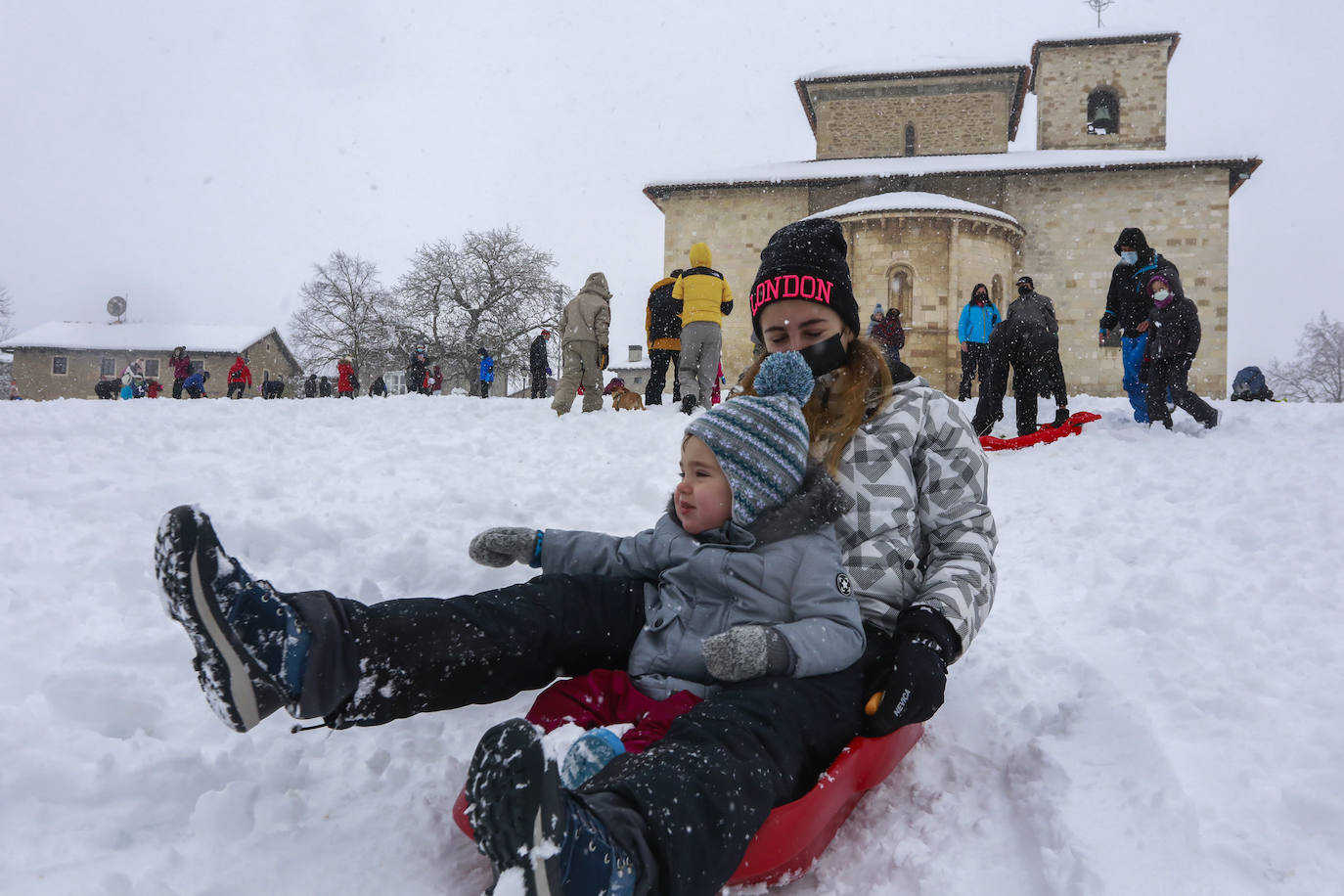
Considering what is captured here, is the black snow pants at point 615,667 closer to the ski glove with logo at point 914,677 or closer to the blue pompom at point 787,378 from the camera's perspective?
the ski glove with logo at point 914,677

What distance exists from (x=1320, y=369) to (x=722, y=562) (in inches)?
2153

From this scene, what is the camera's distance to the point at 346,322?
39.7m

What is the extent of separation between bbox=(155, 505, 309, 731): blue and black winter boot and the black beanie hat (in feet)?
5.65

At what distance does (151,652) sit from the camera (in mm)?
2506

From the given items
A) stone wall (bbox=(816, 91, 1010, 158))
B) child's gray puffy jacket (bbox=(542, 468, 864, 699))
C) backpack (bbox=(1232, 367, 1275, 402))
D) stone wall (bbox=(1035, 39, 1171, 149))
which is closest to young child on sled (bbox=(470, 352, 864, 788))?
child's gray puffy jacket (bbox=(542, 468, 864, 699))

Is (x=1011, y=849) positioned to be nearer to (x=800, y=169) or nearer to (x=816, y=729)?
(x=816, y=729)

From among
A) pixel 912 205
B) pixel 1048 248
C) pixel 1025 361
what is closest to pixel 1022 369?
pixel 1025 361

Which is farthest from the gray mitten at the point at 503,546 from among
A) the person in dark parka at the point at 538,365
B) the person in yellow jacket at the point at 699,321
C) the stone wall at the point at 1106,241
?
the stone wall at the point at 1106,241

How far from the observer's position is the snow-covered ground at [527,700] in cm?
169

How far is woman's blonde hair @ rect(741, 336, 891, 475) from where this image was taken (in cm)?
238

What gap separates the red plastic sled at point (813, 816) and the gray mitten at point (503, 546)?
0.67 metres

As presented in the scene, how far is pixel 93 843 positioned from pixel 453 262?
37.4 meters

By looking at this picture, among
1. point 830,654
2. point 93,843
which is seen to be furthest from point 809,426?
point 93,843

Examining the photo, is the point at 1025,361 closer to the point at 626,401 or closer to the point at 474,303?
the point at 626,401
